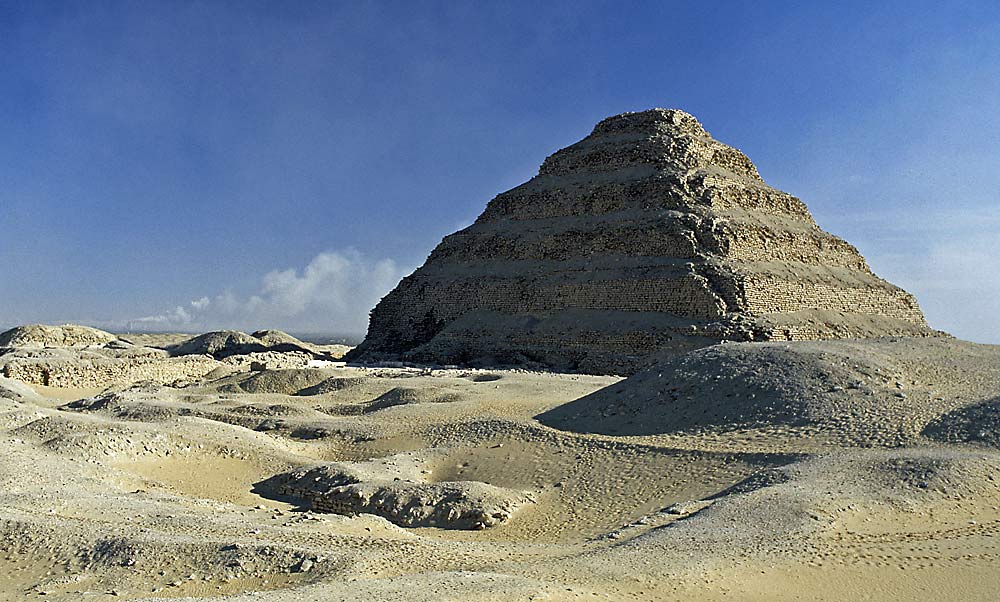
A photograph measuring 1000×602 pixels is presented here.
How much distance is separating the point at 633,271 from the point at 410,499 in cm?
2210

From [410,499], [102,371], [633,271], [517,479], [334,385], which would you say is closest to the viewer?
[410,499]

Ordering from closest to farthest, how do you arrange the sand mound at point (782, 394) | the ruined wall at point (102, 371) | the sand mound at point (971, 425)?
the sand mound at point (971, 425)
the sand mound at point (782, 394)
the ruined wall at point (102, 371)

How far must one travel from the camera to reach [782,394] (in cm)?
1120

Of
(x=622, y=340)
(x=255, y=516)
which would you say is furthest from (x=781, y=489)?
(x=622, y=340)

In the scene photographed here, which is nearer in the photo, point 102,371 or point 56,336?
point 102,371

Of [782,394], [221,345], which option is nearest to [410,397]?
[782,394]

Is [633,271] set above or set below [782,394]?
above

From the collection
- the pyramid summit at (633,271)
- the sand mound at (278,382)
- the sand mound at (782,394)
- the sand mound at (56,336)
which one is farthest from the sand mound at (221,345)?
the sand mound at (782,394)

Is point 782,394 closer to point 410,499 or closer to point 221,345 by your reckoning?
point 410,499

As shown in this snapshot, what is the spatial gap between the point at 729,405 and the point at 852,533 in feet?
16.0

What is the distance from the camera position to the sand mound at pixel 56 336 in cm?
3559

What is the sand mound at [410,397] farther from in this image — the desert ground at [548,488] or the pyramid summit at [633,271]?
the pyramid summit at [633,271]

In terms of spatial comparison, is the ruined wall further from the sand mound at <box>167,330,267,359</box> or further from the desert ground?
the sand mound at <box>167,330,267,359</box>

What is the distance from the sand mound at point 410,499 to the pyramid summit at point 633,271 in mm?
17706
